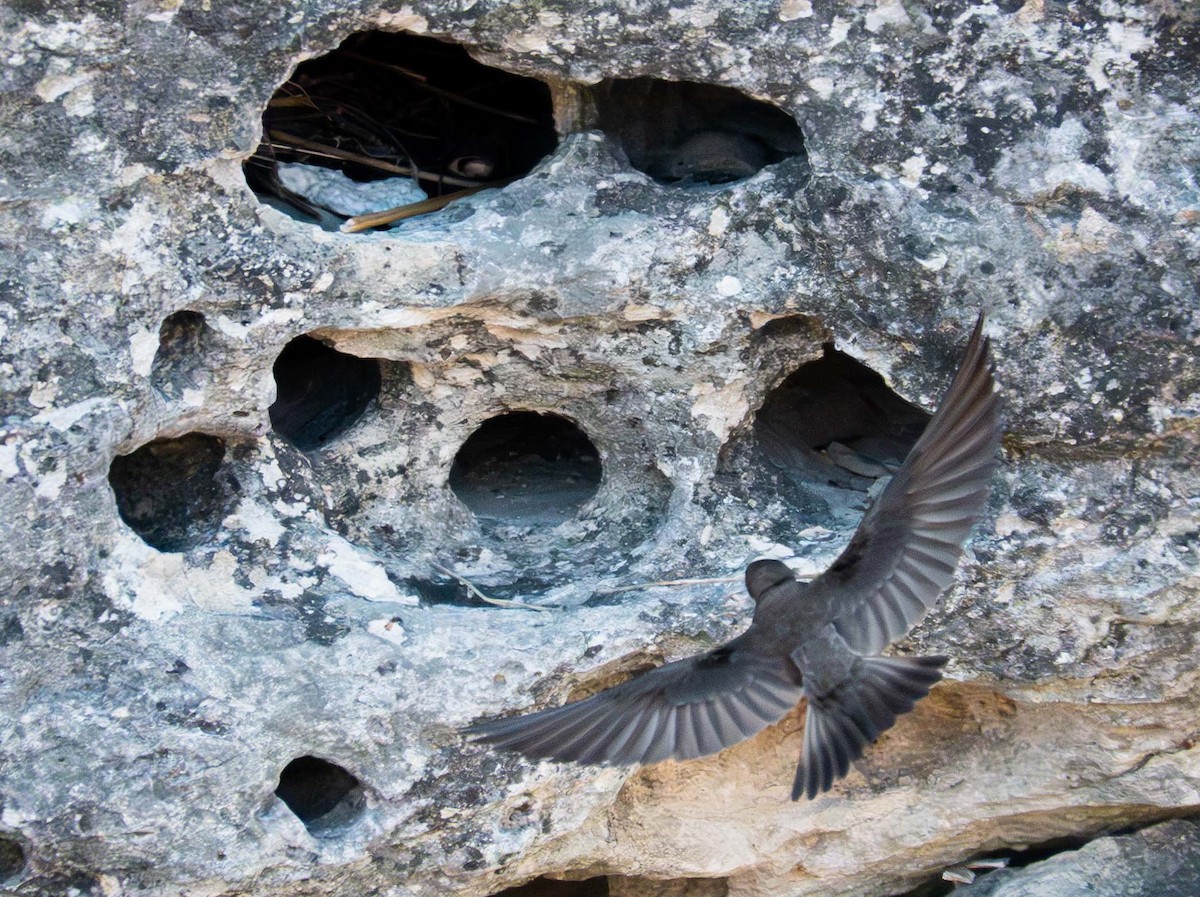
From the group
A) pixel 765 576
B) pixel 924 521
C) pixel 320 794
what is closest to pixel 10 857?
pixel 320 794

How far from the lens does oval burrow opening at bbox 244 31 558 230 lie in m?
1.91

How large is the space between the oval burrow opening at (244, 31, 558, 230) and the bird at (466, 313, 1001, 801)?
25.7 inches

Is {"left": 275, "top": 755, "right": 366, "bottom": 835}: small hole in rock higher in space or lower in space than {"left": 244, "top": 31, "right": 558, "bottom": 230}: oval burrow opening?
lower

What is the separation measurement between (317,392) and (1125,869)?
1.22m

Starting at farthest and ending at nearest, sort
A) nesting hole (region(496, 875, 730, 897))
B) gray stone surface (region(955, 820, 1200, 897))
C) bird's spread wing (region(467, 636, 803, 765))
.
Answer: nesting hole (region(496, 875, 730, 897)), gray stone surface (region(955, 820, 1200, 897)), bird's spread wing (region(467, 636, 803, 765))

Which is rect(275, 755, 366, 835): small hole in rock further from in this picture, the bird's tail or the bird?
the bird's tail

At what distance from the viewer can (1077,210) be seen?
1616mm

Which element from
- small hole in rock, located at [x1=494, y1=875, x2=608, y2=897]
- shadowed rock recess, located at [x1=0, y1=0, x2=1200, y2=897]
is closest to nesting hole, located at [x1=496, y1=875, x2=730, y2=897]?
small hole in rock, located at [x1=494, y1=875, x2=608, y2=897]

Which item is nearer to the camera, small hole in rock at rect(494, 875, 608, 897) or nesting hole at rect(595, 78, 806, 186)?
nesting hole at rect(595, 78, 806, 186)

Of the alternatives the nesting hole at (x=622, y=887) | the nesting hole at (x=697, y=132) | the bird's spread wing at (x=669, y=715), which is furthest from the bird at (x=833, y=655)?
the nesting hole at (x=622, y=887)

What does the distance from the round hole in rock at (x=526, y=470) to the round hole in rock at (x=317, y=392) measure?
0.18m

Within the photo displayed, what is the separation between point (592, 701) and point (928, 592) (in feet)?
1.22

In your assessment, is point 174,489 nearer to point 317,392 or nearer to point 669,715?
point 317,392

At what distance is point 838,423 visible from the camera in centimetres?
218
